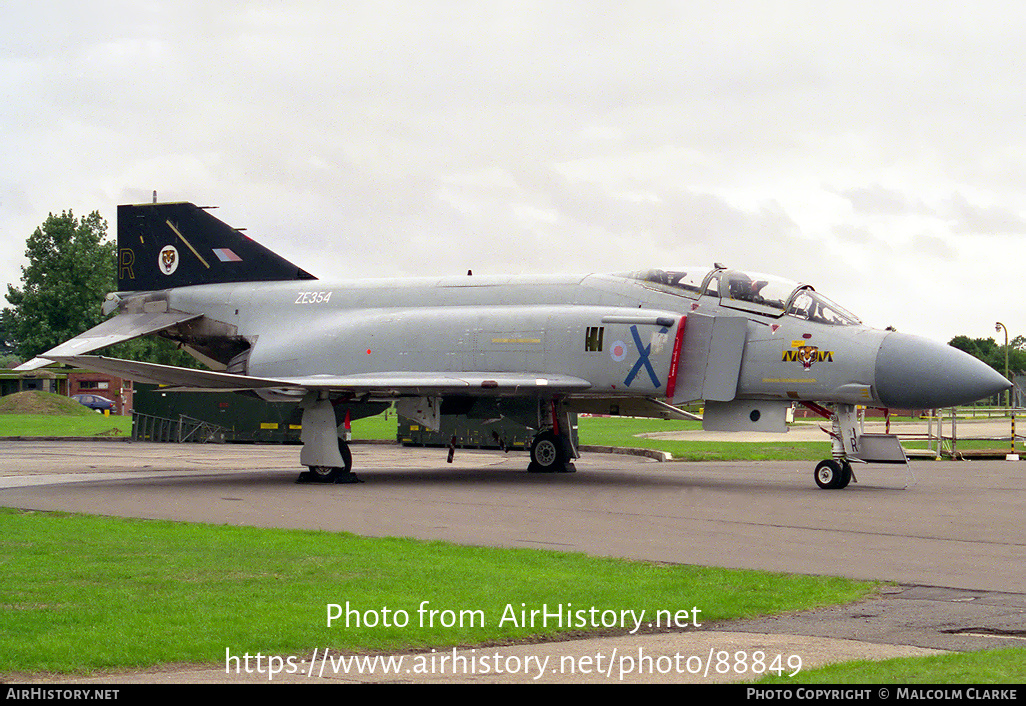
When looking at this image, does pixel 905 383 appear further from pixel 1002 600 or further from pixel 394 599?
pixel 394 599

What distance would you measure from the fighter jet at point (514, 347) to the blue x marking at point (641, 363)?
0.03m

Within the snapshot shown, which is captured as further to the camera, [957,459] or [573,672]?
[957,459]

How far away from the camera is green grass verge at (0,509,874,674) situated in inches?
244

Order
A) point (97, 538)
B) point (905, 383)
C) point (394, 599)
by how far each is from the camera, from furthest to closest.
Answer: point (905, 383)
point (97, 538)
point (394, 599)

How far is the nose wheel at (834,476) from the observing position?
16.8 metres

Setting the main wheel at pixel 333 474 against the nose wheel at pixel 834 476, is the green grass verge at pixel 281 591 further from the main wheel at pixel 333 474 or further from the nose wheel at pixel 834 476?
the nose wheel at pixel 834 476

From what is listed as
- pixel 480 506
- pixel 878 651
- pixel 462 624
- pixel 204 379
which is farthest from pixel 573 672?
pixel 204 379

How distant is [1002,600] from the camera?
7.68m

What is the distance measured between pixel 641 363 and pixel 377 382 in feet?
14.7

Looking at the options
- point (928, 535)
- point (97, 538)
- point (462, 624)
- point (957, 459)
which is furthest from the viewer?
point (957, 459)

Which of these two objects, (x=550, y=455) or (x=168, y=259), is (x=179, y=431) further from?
(x=550, y=455)

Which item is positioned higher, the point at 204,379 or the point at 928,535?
the point at 204,379

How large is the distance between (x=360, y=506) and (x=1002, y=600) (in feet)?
29.4

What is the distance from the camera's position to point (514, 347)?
741 inches
